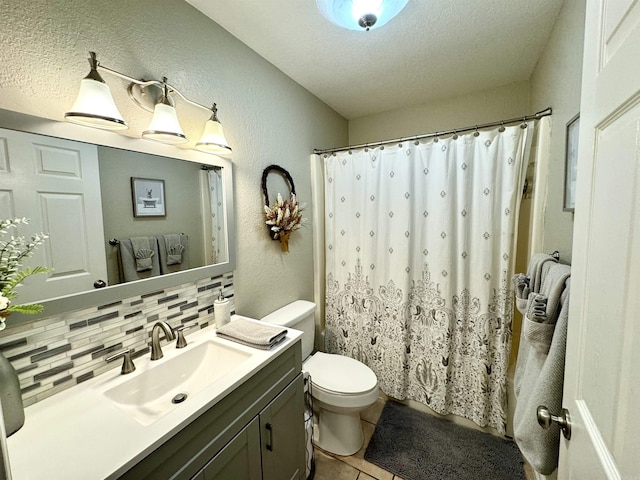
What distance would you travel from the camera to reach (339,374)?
1625 millimetres

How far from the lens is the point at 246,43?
1479mm

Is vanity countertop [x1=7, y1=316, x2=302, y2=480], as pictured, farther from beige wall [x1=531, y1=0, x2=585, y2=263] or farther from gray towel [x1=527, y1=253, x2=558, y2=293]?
beige wall [x1=531, y1=0, x2=585, y2=263]

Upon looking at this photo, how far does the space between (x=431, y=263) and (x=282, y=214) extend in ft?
3.44

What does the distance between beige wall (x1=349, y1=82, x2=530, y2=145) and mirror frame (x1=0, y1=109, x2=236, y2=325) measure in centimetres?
158

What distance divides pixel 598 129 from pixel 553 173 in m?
0.97

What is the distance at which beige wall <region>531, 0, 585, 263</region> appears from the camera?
1.03 meters

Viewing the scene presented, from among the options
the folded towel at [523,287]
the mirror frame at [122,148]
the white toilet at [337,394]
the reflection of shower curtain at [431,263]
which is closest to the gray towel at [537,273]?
the folded towel at [523,287]

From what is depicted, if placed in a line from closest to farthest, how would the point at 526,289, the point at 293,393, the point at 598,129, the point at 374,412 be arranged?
the point at 598,129 < the point at 526,289 < the point at 293,393 < the point at 374,412

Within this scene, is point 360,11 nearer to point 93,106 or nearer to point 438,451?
point 93,106

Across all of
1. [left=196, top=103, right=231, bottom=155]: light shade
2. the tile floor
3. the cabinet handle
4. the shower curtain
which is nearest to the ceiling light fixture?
[left=196, top=103, right=231, bottom=155]: light shade

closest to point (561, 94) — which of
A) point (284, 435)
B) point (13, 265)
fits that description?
point (284, 435)

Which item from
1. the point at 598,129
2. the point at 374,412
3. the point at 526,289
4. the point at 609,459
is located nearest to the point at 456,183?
the point at 526,289

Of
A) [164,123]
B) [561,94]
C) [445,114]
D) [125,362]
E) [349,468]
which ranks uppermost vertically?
[445,114]

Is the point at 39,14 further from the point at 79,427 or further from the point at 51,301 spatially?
the point at 79,427
